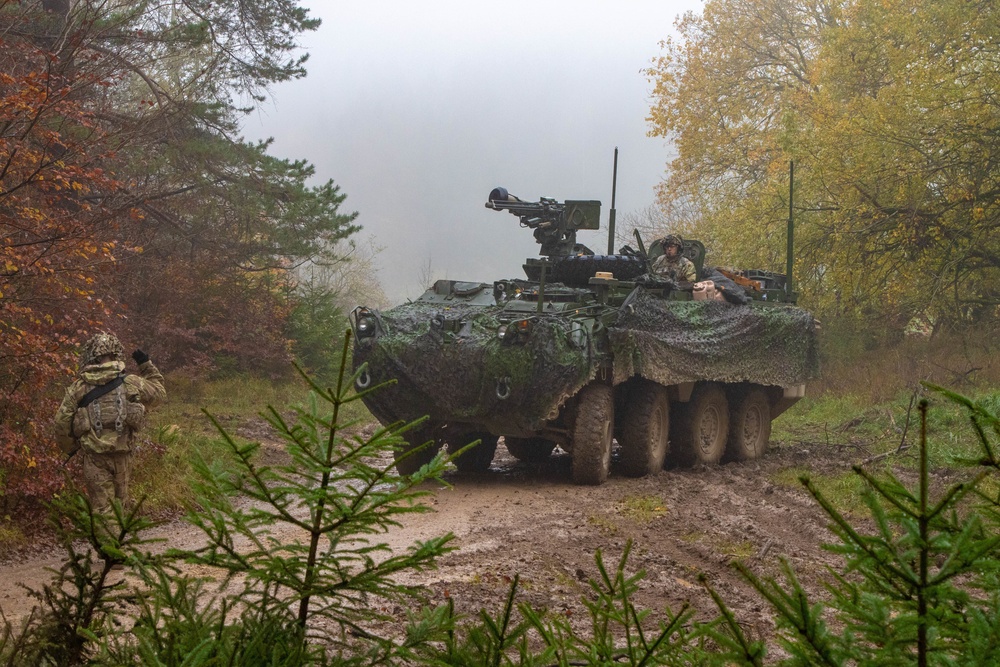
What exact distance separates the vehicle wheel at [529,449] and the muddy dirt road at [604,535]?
448mm

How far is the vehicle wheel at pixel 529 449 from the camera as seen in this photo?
12.5m

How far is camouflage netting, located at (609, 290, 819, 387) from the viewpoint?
1066cm

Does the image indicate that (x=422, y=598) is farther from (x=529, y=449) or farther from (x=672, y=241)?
(x=672, y=241)

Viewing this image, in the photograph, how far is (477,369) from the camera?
9.86 metres

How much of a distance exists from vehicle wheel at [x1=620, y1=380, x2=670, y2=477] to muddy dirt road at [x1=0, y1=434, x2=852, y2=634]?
0.58 ft

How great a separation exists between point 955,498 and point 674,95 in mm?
27977

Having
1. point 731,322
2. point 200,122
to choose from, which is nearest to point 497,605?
point 731,322

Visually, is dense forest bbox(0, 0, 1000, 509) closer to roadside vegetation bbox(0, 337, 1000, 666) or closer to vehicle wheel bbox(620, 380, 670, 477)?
vehicle wheel bbox(620, 380, 670, 477)

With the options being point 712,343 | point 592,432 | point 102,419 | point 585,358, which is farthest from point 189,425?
point 712,343

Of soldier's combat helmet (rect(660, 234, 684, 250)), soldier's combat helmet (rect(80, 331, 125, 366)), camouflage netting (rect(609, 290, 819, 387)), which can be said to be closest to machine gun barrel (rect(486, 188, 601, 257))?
soldier's combat helmet (rect(660, 234, 684, 250))

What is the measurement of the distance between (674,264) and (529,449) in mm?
2824

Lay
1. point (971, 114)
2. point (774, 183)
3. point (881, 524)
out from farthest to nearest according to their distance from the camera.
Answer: point (774, 183), point (971, 114), point (881, 524)

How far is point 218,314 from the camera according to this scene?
1762 centimetres

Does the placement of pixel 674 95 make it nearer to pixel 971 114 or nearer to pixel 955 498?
pixel 971 114
